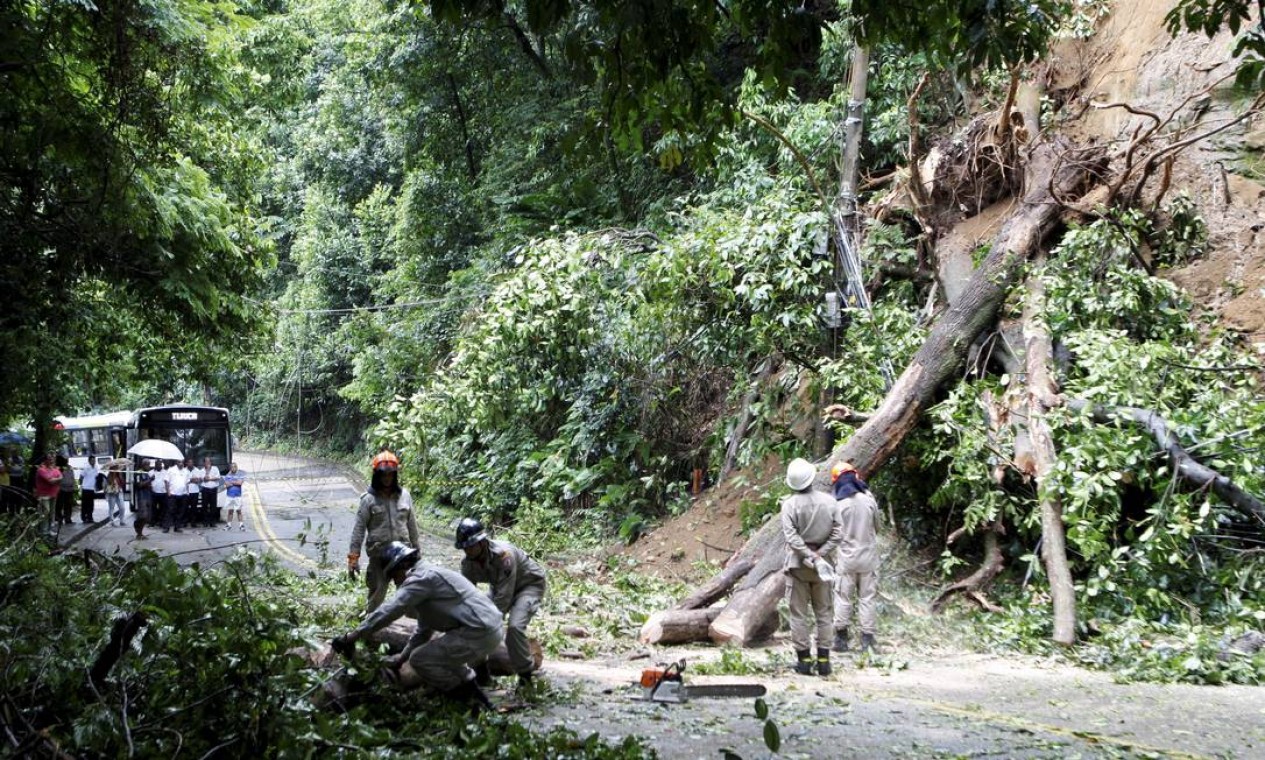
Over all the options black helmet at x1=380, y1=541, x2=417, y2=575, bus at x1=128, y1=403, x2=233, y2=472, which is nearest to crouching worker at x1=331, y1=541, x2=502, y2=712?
black helmet at x1=380, y1=541, x2=417, y2=575

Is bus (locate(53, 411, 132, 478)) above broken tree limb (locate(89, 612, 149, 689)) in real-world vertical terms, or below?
above

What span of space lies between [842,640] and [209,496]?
1623 cm

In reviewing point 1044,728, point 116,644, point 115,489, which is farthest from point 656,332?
point 115,489

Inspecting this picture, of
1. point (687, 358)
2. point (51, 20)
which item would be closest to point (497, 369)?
point (687, 358)

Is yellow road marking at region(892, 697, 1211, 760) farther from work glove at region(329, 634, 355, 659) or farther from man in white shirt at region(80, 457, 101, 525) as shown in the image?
man in white shirt at region(80, 457, 101, 525)

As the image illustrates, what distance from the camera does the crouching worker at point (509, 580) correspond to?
7105mm

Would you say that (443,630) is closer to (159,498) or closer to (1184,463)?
(1184,463)

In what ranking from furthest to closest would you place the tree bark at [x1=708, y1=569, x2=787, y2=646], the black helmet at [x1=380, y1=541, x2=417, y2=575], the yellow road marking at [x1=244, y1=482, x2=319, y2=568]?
the yellow road marking at [x1=244, y1=482, x2=319, y2=568] → the tree bark at [x1=708, y1=569, x2=787, y2=646] → the black helmet at [x1=380, y1=541, x2=417, y2=575]

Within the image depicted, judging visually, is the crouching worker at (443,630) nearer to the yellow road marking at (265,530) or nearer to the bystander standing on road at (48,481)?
the yellow road marking at (265,530)

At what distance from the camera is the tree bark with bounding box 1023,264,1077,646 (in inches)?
367

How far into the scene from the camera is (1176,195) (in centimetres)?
1238

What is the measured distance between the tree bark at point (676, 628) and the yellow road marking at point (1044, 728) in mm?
2618

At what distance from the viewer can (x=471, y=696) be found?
6.51 m

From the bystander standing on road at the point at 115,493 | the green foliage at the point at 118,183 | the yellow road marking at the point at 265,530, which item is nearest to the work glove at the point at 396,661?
the green foliage at the point at 118,183
